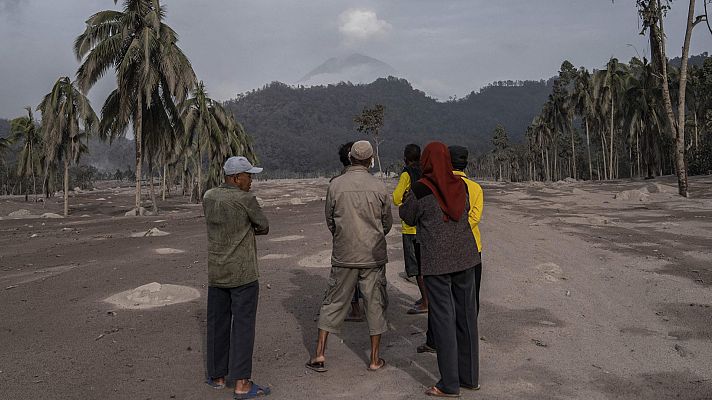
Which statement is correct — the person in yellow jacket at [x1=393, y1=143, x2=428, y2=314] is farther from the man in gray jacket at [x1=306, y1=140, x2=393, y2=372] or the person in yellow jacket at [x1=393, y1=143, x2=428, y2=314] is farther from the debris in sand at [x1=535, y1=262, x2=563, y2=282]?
the debris in sand at [x1=535, y1=262, x2=563, y2=282]

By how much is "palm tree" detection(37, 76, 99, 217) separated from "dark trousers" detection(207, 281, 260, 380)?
87.8 feet

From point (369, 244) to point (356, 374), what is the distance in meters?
1.16

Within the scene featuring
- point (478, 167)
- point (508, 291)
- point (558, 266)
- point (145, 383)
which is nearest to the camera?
point (145, 383)

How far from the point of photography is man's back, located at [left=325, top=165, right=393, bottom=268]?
4410 mm

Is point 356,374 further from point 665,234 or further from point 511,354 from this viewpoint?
point 665,234

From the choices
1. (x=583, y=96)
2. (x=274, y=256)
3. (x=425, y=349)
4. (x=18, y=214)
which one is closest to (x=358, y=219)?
(x=425, y=349)

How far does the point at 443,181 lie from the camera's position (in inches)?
153

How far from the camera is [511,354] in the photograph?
4.81 m

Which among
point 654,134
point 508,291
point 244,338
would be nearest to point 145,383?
point 244,338

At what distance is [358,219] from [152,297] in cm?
417

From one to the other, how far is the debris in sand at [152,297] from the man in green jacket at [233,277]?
320cm

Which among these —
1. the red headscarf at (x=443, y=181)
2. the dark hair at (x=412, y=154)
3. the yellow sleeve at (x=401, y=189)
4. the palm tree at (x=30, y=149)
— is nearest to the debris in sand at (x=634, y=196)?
the dark hair at (x=412, y=154)

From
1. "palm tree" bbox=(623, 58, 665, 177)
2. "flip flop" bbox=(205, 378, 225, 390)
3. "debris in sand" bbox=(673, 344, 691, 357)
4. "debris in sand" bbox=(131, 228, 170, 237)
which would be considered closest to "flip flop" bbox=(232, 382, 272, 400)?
"flip flop" bbox=(205, 378, 225, 390)

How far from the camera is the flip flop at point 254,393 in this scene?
3979 millimetres
